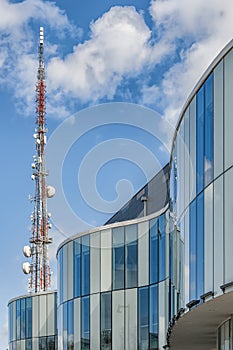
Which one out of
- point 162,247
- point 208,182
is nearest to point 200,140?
point 208,182

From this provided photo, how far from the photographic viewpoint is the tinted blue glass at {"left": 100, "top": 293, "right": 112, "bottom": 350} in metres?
35.4

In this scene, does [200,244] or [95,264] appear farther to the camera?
[95,264]

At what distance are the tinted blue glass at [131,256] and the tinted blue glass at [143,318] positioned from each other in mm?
633

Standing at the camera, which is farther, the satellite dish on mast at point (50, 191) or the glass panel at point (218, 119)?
Result: the satellite dish on mast at point (50, 191)

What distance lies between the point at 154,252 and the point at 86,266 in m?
4.48

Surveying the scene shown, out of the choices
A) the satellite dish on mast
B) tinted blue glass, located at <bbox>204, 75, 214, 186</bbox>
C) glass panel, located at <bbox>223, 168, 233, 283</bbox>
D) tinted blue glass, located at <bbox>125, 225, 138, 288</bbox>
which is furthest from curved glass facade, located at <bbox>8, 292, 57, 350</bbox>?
glass panel, located at <bbox>223, 168, 233, 283</bbox>

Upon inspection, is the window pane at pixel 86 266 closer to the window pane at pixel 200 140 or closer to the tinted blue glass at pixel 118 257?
the tinted blue glass at pixel 118 257

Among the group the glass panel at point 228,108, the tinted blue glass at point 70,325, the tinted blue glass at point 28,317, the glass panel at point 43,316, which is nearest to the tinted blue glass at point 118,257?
the tinted blue glass at point 70,325

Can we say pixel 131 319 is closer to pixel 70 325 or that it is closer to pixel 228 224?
pixel 70 325

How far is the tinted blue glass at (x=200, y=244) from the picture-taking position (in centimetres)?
2102

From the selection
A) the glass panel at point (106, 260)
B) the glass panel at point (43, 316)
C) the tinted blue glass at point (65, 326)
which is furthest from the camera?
the glass panel at point (43, 316)

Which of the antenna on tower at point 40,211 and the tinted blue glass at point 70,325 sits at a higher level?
the antenna on tower at point 40,211

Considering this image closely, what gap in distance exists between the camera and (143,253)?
112 ft

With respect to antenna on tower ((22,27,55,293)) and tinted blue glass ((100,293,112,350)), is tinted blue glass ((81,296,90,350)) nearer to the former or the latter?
tinted blue glass ((100,293,112,350))
